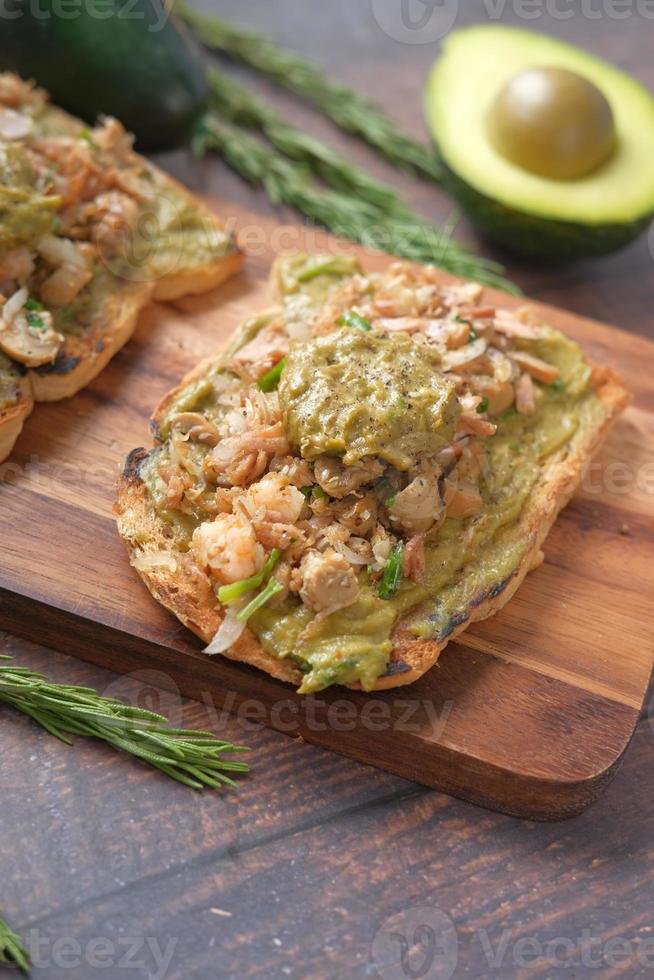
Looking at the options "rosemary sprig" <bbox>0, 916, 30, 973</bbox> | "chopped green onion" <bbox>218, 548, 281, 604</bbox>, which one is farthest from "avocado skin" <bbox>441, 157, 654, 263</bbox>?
"rosemary sprig" <bbox>0, 916, 30, 973</bbox>

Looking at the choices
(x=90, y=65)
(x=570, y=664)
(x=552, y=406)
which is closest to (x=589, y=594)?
(x=570, y=664)

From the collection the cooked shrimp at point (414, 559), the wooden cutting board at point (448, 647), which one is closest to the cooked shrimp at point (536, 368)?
the wooden cutting board at point (448, 647)

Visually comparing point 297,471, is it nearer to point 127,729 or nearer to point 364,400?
point 364,400

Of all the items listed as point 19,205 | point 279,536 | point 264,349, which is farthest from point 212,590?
point 19,205

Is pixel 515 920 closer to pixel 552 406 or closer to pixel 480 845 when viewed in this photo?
pixel 480 845

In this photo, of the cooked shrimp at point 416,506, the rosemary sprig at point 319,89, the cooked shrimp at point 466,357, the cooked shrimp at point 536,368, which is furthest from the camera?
the rosemary sprig at point 319,89

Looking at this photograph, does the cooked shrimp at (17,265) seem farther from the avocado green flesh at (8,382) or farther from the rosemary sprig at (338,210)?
the rosemary sprig at (338,210)
